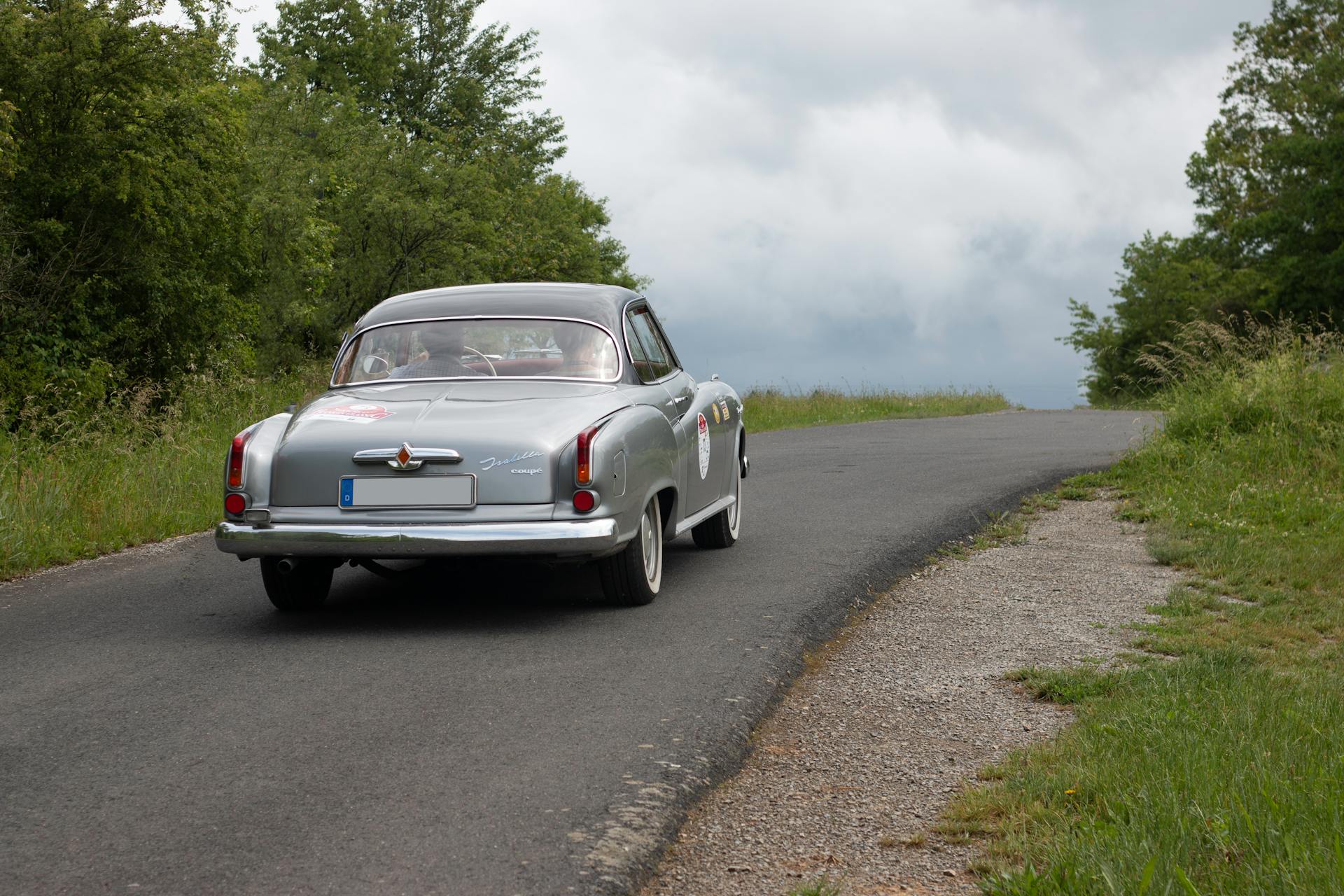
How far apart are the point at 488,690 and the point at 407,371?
8.60 feet

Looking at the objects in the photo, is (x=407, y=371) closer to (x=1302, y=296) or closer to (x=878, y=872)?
(x=878, y=872)

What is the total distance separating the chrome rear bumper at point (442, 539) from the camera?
6.08 m

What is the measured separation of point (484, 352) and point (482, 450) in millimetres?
1301

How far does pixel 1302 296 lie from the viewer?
51031mm

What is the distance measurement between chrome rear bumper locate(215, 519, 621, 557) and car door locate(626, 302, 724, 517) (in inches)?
51.8

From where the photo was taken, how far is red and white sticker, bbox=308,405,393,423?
21.4ft

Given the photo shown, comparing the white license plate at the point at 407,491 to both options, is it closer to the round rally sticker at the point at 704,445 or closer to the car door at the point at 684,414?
the car door at the point at 684,414

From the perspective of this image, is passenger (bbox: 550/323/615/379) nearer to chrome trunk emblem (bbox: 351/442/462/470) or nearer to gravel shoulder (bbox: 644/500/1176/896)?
chrome trunk emblem (bbox: 351/442/462/470)

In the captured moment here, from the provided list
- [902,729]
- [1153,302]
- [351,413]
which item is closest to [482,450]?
[351,413]

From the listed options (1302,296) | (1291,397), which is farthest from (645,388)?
(1302,296)

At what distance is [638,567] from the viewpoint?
6777 mm

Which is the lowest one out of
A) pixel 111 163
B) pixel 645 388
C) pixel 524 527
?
pixel 524 527

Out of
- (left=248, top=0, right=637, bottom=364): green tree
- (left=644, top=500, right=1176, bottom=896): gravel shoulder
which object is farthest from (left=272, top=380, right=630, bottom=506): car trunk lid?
(left=248, top=0, right=637, bottom=364): green tree

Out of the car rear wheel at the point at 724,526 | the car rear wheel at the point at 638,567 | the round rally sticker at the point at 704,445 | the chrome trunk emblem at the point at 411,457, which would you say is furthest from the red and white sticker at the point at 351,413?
the car rear wheel at the point at 724,526
